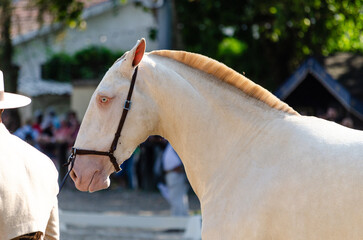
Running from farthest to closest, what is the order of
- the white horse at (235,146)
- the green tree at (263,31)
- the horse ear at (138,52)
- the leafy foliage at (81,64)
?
the leafy foliage at (81,64), the green tree at (263,31), the horse ear at (138,52), the white horse at (235,146)

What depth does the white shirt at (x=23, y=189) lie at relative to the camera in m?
3.97

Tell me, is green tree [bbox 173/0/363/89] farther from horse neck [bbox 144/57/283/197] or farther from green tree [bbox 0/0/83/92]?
horse neck [bbox 144/57/283/197]

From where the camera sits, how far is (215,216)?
13.3 ft

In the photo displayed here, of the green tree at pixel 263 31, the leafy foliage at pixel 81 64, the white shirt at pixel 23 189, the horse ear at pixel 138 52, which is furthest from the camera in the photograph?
the leafy foliage at pixel 81 64

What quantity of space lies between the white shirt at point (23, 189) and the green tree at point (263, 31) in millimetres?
13314

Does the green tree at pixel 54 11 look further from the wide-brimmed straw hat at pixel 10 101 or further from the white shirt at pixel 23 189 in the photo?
the white shirt at pixel 23 189

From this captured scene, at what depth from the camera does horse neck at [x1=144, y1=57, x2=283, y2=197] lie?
14.0 feet

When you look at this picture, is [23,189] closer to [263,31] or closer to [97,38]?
[263,31]

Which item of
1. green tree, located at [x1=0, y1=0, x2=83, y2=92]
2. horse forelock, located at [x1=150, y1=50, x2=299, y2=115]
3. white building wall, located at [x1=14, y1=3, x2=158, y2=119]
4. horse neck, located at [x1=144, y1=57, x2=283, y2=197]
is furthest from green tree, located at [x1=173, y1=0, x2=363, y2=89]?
horse neck, located at [x1=144, y1=57, x2=283, y2=197]

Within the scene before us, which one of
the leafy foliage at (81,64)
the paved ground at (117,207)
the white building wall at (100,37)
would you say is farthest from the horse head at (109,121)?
the white building wall at (100,37)

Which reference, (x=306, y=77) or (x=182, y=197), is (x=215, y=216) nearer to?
(x=182, y=197)

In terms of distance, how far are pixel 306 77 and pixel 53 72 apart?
16.7m

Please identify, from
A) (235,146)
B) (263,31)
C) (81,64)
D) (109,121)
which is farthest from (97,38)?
(235,146)

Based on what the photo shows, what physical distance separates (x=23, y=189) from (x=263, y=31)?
1528cm
